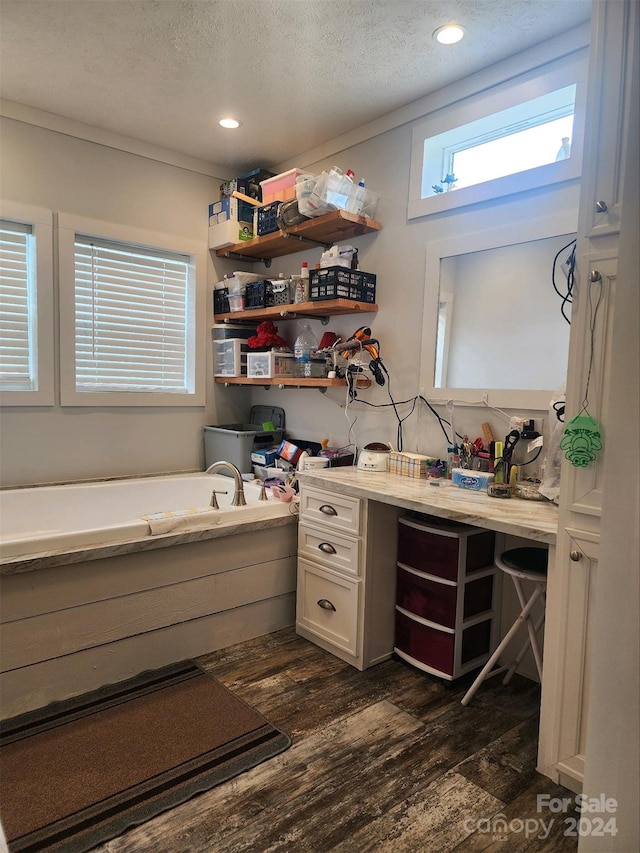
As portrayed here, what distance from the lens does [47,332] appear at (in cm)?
295

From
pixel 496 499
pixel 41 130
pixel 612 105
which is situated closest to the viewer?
pixel 612 105

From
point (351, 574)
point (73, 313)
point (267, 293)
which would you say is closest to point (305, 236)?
point (267, 293)

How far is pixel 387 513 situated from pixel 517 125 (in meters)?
1.80

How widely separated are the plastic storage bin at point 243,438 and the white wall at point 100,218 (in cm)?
11

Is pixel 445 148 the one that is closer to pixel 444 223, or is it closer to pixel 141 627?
pixel 444 223

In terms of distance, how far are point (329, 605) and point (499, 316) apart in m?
1.51

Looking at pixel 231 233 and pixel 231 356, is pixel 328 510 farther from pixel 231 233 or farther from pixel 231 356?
pixel 231 233

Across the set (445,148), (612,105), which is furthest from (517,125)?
(612,105)

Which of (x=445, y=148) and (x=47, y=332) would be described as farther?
(x=47, y=332)

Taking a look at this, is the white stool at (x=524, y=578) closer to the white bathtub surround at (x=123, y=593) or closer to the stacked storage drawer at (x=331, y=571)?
the stacked storage drawer at (x=331, y=571)

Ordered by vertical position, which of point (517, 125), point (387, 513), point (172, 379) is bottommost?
point (387, 513)

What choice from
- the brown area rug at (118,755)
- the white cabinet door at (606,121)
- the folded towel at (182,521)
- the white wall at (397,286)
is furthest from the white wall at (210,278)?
the brown area rug at (118,755)

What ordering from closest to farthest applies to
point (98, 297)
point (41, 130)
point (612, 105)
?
point (612, 105) < point (41, 130) < point (98, 297)

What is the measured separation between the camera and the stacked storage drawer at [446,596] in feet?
7.18
